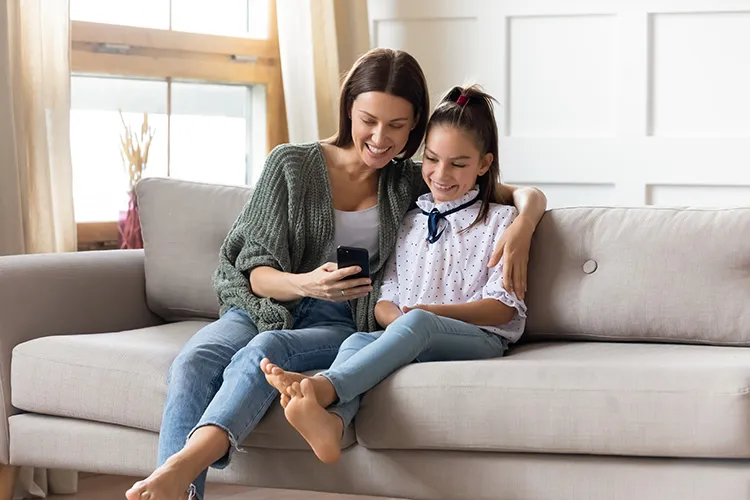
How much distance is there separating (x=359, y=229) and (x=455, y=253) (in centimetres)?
22

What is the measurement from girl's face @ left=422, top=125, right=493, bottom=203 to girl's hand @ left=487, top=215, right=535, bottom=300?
0.47 ft

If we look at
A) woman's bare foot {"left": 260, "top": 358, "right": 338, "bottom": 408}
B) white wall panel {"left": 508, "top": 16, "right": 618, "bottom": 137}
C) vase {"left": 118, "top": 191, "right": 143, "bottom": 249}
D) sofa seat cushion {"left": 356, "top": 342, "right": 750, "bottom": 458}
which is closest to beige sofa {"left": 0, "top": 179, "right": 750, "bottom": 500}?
sofa seat cushion {"left": 356, "top": 342, "right": 750, "bottom": 458}

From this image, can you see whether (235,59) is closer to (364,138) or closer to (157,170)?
(157,170)

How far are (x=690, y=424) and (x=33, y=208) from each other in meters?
1.79

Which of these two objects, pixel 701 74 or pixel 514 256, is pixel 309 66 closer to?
pixel 701 74

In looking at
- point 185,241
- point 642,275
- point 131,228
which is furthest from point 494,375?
point 131,228

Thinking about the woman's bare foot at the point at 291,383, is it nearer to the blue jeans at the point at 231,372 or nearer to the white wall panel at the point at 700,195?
the blue jeans at the point at 231,372

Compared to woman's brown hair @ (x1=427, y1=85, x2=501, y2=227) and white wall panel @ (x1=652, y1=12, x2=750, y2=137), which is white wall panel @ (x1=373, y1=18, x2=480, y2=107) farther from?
woman's brown hair @ (x1=427, y1=85, x2=501, y2=227)

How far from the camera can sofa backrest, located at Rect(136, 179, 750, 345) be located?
220 cm

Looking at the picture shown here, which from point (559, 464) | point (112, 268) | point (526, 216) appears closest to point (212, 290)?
point (112, 268)

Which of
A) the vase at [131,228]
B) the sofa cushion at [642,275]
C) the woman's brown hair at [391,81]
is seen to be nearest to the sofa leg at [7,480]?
the vase at [131,228]

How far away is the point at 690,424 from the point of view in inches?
68.5

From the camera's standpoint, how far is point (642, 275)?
7.39 ft

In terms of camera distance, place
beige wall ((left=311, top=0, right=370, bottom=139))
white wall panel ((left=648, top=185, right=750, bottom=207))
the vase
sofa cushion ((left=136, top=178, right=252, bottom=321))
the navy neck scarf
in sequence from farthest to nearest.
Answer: beige wall ((left=311, top=0, right=370, bottom=139)), white wall panel ((left=648, top=185, right=750, bottom=207)), the vase, sofa cushion ((left=136, top=178, right=252, bottom=321)), the navy neck scarf
